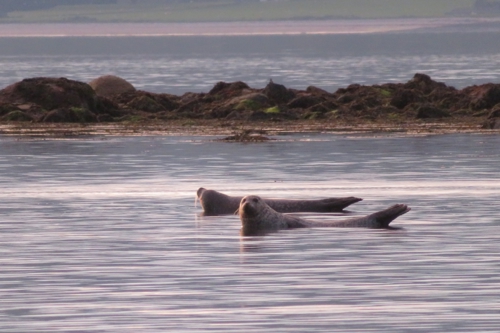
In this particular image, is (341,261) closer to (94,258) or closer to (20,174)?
(94,258)

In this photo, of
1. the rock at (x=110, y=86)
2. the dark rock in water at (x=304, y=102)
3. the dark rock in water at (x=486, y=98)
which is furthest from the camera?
the rock at (x=110, y=86)

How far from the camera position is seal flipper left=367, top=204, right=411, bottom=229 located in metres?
20.8

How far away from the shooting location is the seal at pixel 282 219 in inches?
821

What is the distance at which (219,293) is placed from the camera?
15242 mm

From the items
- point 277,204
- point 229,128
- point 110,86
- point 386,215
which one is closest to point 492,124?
point 229,128

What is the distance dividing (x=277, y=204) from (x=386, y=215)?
2512 mm

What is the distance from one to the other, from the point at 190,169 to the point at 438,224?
9867mm

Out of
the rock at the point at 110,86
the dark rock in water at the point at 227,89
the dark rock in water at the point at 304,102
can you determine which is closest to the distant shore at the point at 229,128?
the dark rock in water at the point at 304,102

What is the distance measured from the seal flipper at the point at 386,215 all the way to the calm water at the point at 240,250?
0.76ft

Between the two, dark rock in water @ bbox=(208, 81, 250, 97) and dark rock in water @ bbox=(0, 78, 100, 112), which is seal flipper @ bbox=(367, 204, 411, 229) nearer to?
dark rock in water @ bbox=(0, 78, 100, 112)

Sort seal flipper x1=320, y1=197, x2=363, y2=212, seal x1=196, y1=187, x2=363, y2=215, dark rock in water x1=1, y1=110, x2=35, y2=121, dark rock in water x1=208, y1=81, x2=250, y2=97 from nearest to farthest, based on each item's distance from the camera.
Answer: seal flipper x1=320, y1=197, x2=363, y2=212 → seal x1=196, y1=187, x2=363, y2=215 → dark rock in water x1=1, y1=110, x2=35, y2=121 → dark rock in water x1=208, y1=81, x2=250, y2=97

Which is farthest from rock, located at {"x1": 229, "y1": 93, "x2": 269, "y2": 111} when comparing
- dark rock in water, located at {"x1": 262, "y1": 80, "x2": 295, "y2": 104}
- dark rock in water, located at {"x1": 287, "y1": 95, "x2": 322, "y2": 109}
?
dark rock in water, located at {"x1": 287, "y1": 95, "x2": 322, "y2": 109}

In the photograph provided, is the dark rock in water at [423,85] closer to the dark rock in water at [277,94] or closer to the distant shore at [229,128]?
the dark rock in water at [277,94]

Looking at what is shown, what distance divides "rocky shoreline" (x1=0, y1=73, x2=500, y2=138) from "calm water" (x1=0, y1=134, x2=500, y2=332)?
344 inches
